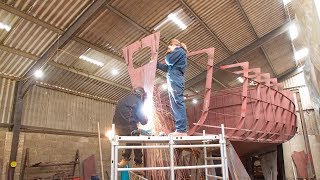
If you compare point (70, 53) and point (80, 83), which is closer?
point (70, 53)

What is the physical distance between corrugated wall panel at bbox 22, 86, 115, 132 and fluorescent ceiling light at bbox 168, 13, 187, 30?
504 centimetres

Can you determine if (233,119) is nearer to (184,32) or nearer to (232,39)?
(184,32)

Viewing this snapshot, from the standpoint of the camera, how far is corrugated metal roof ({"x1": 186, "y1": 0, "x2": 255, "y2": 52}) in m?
10.1

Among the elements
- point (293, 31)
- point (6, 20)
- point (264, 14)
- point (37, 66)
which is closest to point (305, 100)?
point (293, 31)

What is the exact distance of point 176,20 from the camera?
10086 mm

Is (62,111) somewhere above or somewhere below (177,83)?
above

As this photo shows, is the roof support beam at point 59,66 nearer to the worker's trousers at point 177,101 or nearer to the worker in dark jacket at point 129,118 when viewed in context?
the worker in dark jacket at point 129,118

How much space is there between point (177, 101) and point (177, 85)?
249mm

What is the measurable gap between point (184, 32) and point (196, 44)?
3.88ft

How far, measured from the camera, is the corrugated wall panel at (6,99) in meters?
8.41

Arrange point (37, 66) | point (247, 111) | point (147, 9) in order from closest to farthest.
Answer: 1. point (247, 111)
2. point (37, 66)
3. point (147, 9)

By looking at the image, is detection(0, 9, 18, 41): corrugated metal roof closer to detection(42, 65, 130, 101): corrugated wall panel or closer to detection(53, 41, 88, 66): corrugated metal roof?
detection(53, 41, 88, 66): corrugated metal roof

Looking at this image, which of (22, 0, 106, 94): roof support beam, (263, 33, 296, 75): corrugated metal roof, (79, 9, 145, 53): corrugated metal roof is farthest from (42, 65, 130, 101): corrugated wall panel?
(263, 33, 296, 75): corrugated metal roof

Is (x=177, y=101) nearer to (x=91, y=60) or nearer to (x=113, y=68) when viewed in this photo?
(x=91, y=60)
